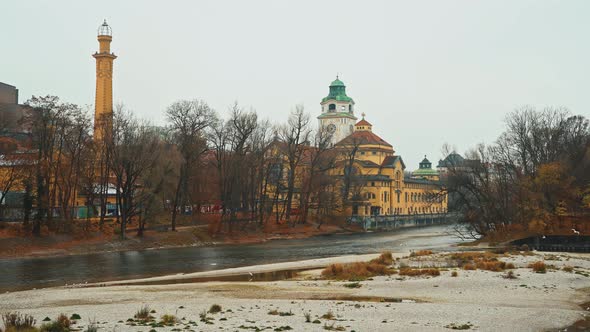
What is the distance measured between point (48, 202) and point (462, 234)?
153 ft

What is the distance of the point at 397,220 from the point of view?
11762 centimetres

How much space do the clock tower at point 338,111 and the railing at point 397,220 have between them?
2940cm

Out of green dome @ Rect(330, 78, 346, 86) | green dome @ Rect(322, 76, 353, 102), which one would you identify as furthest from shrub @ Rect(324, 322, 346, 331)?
green dome @ Rect(330, 78, 346, 86)

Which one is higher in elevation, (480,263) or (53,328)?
(480,263)

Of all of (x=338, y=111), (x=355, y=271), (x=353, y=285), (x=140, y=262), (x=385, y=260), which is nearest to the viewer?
(x=353, y=285)

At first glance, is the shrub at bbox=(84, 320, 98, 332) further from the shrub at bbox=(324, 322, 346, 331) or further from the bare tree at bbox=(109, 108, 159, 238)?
the bare tree at bbox=(109, 108, 159, 238)

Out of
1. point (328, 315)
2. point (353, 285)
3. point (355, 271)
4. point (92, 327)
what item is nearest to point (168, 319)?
point (92, 327)

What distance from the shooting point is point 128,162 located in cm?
6312

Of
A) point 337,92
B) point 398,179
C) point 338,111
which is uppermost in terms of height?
point 337,92

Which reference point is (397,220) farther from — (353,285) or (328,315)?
(328,315)

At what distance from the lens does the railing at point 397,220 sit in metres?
104

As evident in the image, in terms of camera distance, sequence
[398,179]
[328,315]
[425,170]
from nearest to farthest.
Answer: [328,315] → [398,179] → [425,170]

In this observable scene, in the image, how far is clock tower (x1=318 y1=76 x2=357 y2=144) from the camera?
15175 cm

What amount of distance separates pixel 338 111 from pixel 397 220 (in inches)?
1716
